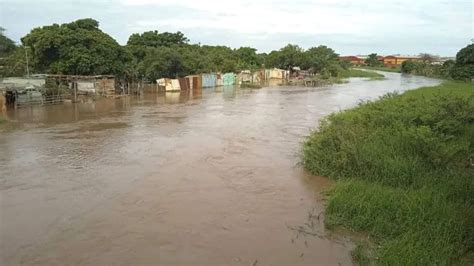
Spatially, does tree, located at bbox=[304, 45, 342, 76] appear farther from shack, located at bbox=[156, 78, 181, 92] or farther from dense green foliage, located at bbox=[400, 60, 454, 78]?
shack, located at bbox=[156, 78, 181, 92]

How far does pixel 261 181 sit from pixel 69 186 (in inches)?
171

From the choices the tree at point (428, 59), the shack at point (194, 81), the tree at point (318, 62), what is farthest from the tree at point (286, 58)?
the tree at point (428, 59)

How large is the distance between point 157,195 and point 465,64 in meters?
39.9

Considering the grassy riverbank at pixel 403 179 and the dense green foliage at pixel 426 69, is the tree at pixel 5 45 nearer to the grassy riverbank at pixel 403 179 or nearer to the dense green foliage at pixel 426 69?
the grassy riverbank at pixel 403 179

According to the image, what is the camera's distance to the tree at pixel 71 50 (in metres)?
27.2

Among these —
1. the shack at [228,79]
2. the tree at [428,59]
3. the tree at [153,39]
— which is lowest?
the shack at [228,79]

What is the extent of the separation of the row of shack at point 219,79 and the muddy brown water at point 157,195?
16688mm

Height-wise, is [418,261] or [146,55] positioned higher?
[146,55]

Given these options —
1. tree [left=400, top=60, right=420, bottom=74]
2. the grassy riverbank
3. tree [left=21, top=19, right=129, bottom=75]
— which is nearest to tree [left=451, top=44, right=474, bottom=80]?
the grassy riverbank

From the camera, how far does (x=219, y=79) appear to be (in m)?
42.7

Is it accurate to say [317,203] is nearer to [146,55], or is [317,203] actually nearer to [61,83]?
[61,83]

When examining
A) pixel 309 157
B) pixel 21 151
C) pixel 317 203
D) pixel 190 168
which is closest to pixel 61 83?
pixel 21 151

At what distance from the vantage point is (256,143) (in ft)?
49.1

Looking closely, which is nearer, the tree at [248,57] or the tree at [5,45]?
the tree at [5,45]
